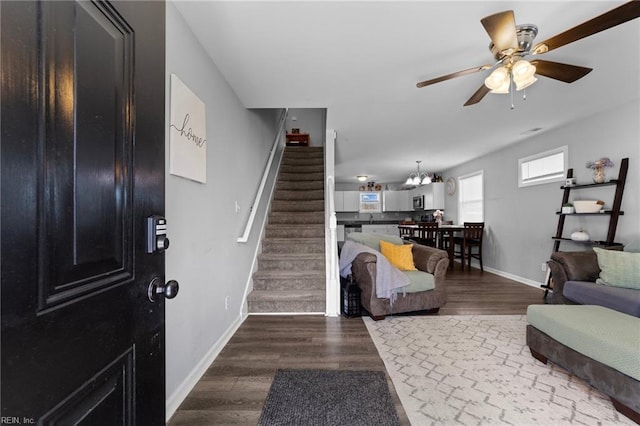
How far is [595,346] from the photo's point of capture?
173cm

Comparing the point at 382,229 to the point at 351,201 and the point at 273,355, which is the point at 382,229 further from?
the point at 273,355

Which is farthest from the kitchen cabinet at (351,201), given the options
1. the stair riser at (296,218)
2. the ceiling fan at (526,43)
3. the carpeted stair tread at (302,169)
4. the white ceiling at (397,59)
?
the ceiling fan at (526,43)

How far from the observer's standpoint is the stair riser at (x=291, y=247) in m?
3.98

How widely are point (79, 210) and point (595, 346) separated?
2.68 m

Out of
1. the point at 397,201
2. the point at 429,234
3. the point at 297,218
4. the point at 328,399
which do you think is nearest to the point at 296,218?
the point at 297,218

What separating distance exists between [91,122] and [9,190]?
245mm

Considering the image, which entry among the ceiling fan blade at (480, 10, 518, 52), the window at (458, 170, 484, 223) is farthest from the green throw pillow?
the window at (458, 170, 484, 223)

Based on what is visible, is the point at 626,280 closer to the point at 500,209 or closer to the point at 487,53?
the point at 487,53

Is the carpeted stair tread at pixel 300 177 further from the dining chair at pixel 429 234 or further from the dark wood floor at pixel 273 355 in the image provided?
the dark wood floor at pixel 273 355

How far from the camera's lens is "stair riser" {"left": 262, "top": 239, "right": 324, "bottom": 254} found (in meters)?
3.98

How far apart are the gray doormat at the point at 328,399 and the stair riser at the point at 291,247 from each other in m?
2.04

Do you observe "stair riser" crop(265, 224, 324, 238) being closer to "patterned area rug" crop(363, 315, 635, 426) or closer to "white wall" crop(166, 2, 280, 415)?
"white wall" crop(166, 2, 280, 415)

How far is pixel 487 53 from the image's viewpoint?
220 centimetres

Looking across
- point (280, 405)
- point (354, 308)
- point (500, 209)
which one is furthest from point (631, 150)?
point (280, 405)
